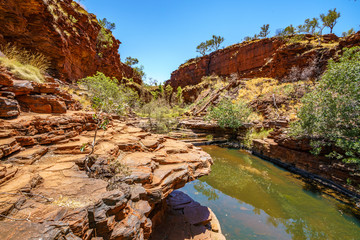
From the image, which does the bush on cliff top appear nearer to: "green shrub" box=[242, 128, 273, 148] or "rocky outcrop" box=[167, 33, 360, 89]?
"green shrub" box=[242, 128, 273, 148]

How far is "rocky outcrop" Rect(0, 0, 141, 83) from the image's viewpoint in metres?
9.17

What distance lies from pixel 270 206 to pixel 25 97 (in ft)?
32.2

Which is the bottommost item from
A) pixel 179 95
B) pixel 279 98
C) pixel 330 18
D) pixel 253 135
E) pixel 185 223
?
pixel 185 223

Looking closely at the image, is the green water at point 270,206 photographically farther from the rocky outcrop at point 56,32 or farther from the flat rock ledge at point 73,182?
the rocky outcrop at point 56,32

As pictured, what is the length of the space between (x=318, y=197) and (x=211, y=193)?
192 inches

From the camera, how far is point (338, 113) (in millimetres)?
7797

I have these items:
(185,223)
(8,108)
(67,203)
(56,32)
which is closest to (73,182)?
(67,203)

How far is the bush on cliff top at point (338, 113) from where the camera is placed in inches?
258

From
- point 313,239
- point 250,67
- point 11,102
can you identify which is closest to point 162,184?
point 11,102

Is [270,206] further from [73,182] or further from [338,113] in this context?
[73,182]

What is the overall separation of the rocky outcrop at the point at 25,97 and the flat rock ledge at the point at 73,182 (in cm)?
36

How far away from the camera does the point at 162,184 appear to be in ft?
11.8

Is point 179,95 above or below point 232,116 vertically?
above

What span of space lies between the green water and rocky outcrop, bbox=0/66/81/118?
6753 millimetres
